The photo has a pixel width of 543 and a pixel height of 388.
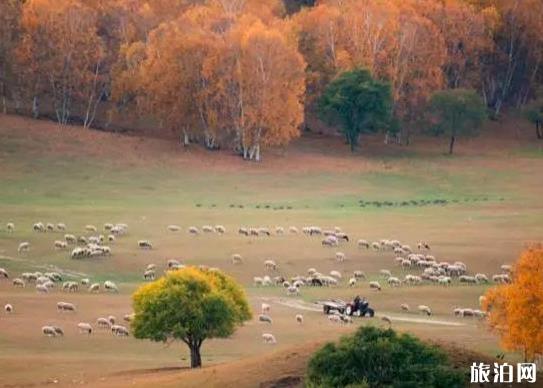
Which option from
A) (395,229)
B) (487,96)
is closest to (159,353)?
(395,229)

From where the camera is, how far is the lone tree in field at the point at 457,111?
103 meters

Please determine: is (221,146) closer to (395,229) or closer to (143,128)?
(143,128)

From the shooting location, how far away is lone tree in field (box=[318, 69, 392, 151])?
100438mm

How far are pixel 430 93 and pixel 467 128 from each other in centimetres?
435

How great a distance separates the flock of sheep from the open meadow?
31 centimetres

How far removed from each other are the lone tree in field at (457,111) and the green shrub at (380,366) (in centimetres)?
7236

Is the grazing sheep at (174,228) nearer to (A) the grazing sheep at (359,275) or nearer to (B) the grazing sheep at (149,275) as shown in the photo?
(B) the grazing sheep at (149,275)

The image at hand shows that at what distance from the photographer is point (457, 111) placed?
103 m

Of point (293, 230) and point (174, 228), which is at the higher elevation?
point (293, 230)

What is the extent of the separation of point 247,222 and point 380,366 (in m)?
42.8

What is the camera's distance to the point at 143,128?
102 metres

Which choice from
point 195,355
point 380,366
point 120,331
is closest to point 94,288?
point 120,331

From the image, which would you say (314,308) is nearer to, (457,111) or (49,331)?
(49,331)

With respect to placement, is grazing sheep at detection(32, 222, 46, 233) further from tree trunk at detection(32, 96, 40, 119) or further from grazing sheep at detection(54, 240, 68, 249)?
tree trunk at detection(32, 96, 40, 119)
